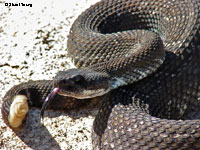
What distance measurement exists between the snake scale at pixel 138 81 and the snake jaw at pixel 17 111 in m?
0.11

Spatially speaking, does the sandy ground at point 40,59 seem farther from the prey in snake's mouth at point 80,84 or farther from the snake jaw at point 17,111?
the prey in snake's mouth at point 80,84

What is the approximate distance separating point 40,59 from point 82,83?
1973 mm

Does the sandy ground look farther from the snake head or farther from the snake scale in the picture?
the snake head

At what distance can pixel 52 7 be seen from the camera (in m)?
7.89

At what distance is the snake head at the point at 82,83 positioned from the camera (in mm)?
4668

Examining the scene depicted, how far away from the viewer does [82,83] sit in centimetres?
476

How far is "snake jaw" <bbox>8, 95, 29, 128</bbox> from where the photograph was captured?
4945 mm

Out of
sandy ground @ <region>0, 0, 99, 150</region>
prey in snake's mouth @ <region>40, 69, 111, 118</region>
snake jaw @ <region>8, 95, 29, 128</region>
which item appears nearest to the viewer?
prey in snake's mouth @ <region>40, 69, 111, 118</region>

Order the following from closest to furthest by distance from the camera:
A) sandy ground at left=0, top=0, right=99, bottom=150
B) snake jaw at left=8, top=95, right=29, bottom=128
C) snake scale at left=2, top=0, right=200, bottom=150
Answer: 1. snake scale at left=2, top=0, right=200, bottom=150
2. snake jaw at left=8, top=95, right=29, bottom=128
3. sandy ground at left=0, top=0, right=99, bottom=150

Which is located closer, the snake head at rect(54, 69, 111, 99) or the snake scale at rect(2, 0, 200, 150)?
the snake scale at rect(2, 0, 200, 150)

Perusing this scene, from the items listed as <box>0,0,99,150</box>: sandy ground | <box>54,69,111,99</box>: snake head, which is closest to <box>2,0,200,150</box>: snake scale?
<box>54,69,111,99</box>: snake head

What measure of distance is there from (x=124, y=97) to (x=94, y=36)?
1.55m

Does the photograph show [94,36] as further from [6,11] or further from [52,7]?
[6,11]

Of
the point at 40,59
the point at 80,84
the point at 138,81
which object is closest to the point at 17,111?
the point at 80,84
